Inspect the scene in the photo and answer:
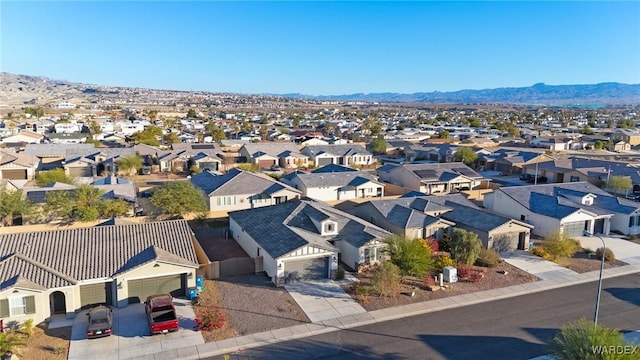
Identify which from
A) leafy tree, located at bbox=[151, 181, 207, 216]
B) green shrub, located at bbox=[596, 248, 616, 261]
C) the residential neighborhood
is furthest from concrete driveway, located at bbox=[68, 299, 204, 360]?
green shrub, located at bbox=[596, 248, 616, 261]

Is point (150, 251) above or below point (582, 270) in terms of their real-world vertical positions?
above

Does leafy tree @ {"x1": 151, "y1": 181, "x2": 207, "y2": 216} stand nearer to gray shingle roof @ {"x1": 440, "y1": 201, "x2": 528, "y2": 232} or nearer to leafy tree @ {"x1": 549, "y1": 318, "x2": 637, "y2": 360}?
gray shingle roof @ {"x1": 440, "y1": 201, "x2": 528, "y2": 232}

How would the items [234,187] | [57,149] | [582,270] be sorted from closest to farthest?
[582,270], [234,187], [57,149]

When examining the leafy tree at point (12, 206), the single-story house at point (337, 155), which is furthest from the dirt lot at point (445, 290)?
the single-story house at point (337, 155)

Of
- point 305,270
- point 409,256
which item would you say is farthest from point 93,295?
point 409,256

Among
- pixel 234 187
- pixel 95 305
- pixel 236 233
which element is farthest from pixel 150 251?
pixel 234 187

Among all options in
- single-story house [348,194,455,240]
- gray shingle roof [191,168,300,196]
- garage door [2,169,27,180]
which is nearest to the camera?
single-story house [348,194,455,240]

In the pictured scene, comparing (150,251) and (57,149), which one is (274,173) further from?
(150,251)
